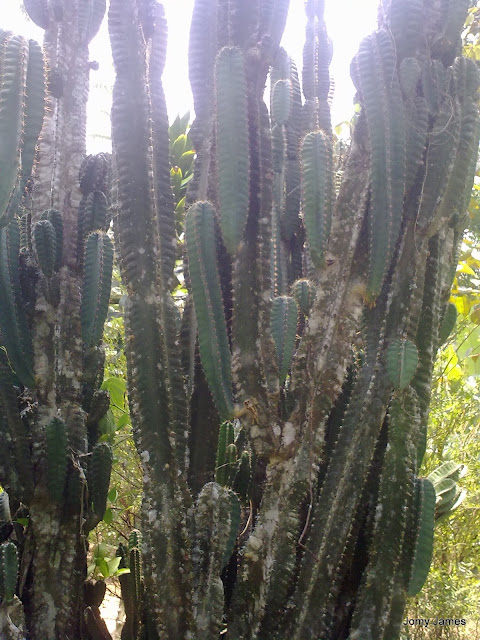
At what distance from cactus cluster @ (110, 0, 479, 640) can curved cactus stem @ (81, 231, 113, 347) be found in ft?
1.55

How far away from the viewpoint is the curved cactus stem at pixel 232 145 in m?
2.07

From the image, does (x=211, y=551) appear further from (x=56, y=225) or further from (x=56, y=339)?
(x=56, y=225)

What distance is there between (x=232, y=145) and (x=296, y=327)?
0.64 meters

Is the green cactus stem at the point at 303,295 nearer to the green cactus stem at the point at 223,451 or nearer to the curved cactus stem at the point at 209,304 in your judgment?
the curved cactus stem at the point at 209,304

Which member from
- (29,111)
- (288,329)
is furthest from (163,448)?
(29,111)

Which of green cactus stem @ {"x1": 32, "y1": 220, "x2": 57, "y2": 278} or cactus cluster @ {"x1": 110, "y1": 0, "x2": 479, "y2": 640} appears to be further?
green cactus stem @ {"x1": 32, "y1": 220, "x2": 57, "y2": 278}

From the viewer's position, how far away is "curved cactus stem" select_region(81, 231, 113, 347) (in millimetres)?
2602

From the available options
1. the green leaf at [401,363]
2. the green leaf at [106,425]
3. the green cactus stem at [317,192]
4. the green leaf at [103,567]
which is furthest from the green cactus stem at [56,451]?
the green leaf at [401,363]

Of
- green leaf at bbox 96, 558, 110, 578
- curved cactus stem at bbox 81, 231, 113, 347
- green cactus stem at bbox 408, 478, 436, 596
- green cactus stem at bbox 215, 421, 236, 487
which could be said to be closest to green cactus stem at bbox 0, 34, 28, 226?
curved cactus stem at bbox 81, 231, 113, 347

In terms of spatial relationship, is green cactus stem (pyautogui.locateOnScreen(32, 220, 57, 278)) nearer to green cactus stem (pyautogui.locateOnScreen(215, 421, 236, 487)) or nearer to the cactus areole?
the cactus areole

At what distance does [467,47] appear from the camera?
3.82 m

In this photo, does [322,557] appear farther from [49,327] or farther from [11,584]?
[49,327]

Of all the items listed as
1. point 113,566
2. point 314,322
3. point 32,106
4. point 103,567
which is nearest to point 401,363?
point 314,322

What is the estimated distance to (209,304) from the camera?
6.81ft
